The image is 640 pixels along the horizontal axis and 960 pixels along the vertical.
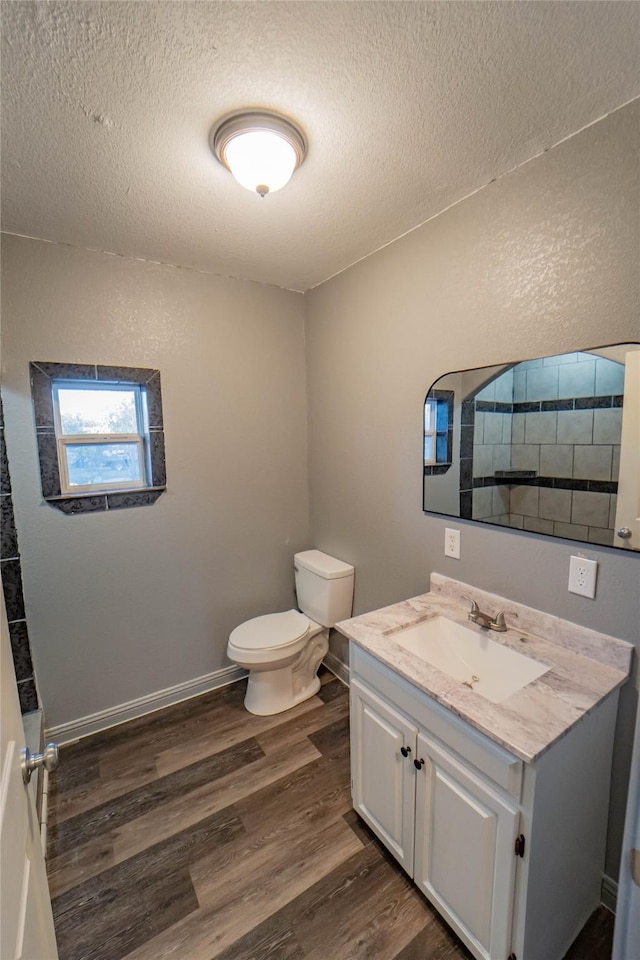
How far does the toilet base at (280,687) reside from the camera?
225 cm

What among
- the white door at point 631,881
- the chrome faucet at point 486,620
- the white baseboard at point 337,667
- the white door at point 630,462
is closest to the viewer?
the white door at point 631,881

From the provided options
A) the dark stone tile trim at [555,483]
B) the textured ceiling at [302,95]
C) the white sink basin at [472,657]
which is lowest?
the white sink basin at [472,657]

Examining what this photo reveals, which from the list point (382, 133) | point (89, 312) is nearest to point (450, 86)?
point (382, 133)

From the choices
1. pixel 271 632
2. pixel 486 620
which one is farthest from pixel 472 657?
pixel 271 632

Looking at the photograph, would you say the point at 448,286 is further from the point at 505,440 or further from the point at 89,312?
the point at 89,312

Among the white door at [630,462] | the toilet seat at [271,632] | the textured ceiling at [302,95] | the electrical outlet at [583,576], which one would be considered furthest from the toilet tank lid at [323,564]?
the textured ceiling at [302,95]

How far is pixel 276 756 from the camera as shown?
1.96m

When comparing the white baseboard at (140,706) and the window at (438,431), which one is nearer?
the window at (438,431)

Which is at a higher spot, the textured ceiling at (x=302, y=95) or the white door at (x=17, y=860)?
the textured ceiling at (x=302, y=95)

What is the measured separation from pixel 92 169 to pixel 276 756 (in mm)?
2568

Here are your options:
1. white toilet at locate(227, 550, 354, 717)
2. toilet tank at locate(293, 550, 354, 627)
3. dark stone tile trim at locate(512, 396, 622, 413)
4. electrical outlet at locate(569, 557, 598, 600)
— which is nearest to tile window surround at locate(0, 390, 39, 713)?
white toilet at locate(227, 550, 354, 717)

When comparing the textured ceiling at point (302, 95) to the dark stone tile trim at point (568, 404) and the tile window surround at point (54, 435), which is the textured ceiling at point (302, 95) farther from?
the dark stone tile trim at point (568, 404)

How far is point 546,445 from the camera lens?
4.53 ft

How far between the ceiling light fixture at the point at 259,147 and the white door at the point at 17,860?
1.41 m
